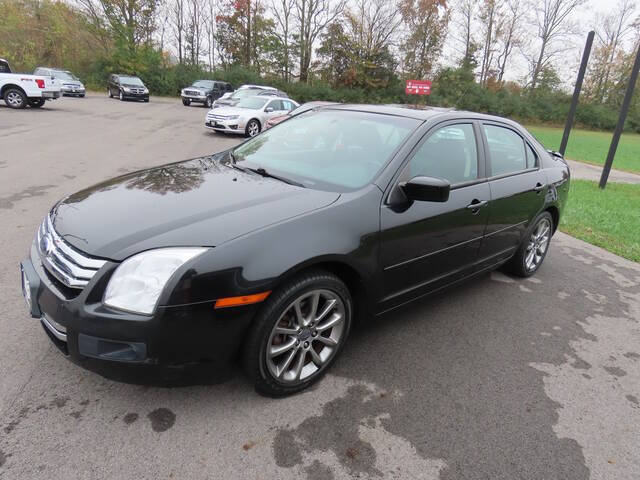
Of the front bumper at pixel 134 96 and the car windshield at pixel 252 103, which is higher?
the car windshield at pixel 252 103

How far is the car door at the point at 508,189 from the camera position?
11.5ft

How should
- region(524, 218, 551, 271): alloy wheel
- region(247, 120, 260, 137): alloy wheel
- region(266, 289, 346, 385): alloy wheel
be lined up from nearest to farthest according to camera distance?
region(266, 289, 346, 385): alloy wheel, region(524, 218, 551, 271): alloy wheel, region(247, 120, 260, 137): alloy wheel

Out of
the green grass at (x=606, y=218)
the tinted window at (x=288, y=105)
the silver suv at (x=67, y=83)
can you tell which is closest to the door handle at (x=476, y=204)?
the green grass at (x=606, y=218)

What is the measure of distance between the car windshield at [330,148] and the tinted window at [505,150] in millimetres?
898

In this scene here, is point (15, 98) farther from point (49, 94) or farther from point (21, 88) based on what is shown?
point (49, 94)

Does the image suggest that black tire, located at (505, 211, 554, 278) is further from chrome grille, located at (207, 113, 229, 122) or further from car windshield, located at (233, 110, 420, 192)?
chrome grille, located at (207, 113, 229, 122)

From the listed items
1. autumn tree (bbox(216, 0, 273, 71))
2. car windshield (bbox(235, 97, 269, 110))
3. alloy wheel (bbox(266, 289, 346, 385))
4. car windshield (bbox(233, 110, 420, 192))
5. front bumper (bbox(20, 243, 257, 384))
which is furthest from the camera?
autumn tree (bbox(216, 0, 273, 71))

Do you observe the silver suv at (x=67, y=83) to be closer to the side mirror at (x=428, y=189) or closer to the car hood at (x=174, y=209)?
the car hood at (x=174, y=209)

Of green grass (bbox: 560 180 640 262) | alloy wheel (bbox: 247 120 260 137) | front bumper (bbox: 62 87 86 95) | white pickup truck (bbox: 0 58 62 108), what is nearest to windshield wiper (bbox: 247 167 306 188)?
green grass (bbox: 560 180 640 262)

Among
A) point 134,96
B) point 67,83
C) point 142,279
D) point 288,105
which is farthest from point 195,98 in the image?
point 142,279

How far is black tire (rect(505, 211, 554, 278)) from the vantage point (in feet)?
13.6

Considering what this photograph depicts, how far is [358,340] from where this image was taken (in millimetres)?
3057

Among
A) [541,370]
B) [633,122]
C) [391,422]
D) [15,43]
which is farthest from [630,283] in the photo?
[633,122]

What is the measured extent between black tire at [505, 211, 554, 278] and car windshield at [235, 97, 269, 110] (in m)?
12.4
